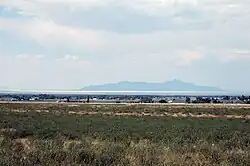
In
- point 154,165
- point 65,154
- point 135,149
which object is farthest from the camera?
point 135,149

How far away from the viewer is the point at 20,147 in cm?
1836

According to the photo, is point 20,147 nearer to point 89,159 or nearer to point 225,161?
point 89,159

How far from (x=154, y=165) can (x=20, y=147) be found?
20.8 ft

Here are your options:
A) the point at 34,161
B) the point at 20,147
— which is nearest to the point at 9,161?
the point at 34,161

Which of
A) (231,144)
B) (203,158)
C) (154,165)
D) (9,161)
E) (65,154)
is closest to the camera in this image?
(9,161)

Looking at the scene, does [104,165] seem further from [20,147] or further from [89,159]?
[20,147]

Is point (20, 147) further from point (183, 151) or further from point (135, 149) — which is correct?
→ point (183, 151)

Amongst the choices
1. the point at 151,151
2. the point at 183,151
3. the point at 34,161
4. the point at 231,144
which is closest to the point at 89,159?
the point at 34,161

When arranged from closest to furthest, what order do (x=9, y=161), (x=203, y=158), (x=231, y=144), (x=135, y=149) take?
(x=9, y=161) → (x=203, y=158) → (x=135, y=149) → (x=231, y=144)

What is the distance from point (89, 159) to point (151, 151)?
301 centimetres

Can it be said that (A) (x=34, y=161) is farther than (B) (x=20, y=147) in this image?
No

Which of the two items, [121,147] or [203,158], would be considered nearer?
[203,158]

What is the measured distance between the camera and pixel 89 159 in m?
14.9

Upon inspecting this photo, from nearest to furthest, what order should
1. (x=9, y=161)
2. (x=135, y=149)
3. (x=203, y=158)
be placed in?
(x=9, y=161) < (x=203, y=158) < (x=135, y=149)
